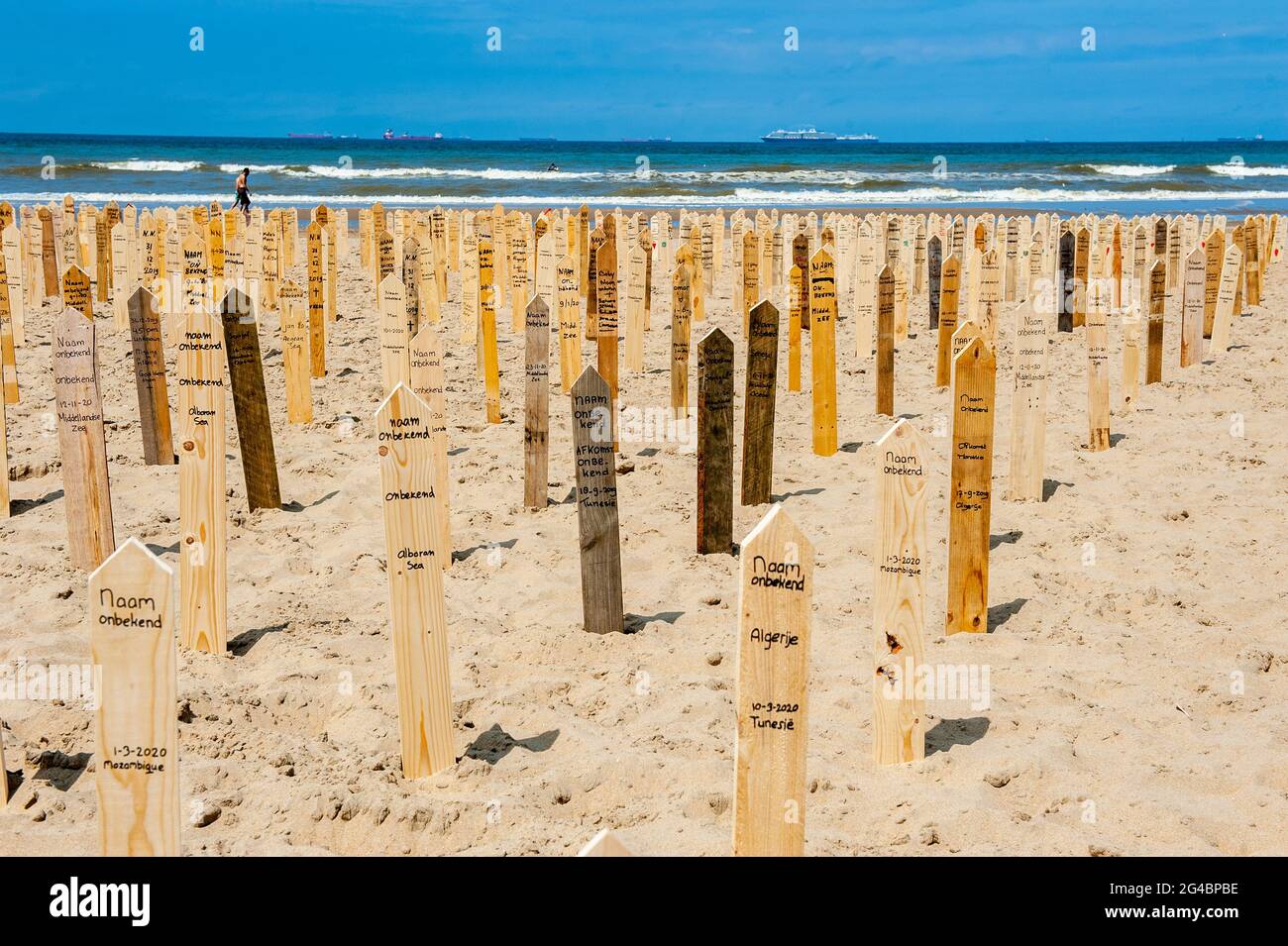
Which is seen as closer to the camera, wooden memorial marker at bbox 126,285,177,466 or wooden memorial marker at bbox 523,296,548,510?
wooden memorial marker at bbox 523,296,548,510

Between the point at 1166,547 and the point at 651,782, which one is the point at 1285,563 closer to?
the point at 1166,547

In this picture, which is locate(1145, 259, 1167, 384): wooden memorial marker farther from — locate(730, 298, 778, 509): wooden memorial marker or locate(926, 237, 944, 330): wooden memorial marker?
locate(730, 298, 778, 509): wooden memorial marker

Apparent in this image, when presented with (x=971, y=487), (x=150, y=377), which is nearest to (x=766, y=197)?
(x=150, y=377)

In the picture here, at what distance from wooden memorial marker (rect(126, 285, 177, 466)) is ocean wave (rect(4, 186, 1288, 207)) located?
2641 cm

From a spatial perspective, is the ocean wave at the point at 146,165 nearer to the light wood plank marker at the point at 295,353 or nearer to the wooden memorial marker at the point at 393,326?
the light wood plank marker at the point at 295,353

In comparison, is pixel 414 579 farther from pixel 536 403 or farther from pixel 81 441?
pixel 536 403

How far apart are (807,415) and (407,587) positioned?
218 inches

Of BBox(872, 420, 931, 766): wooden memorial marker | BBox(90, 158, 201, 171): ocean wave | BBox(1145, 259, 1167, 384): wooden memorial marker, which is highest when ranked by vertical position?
BBox(90, 158, 201, 171): ocean wave

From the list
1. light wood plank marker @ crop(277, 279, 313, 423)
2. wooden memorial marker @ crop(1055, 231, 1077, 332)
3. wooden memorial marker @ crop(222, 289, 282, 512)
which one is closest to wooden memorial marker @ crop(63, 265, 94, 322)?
light wood plank marker @ crop(277, 279, 313, 423)

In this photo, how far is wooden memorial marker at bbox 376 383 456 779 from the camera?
3.66 m

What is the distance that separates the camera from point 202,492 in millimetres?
4691

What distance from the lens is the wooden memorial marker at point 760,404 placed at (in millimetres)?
5953

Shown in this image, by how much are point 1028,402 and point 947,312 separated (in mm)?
2961
